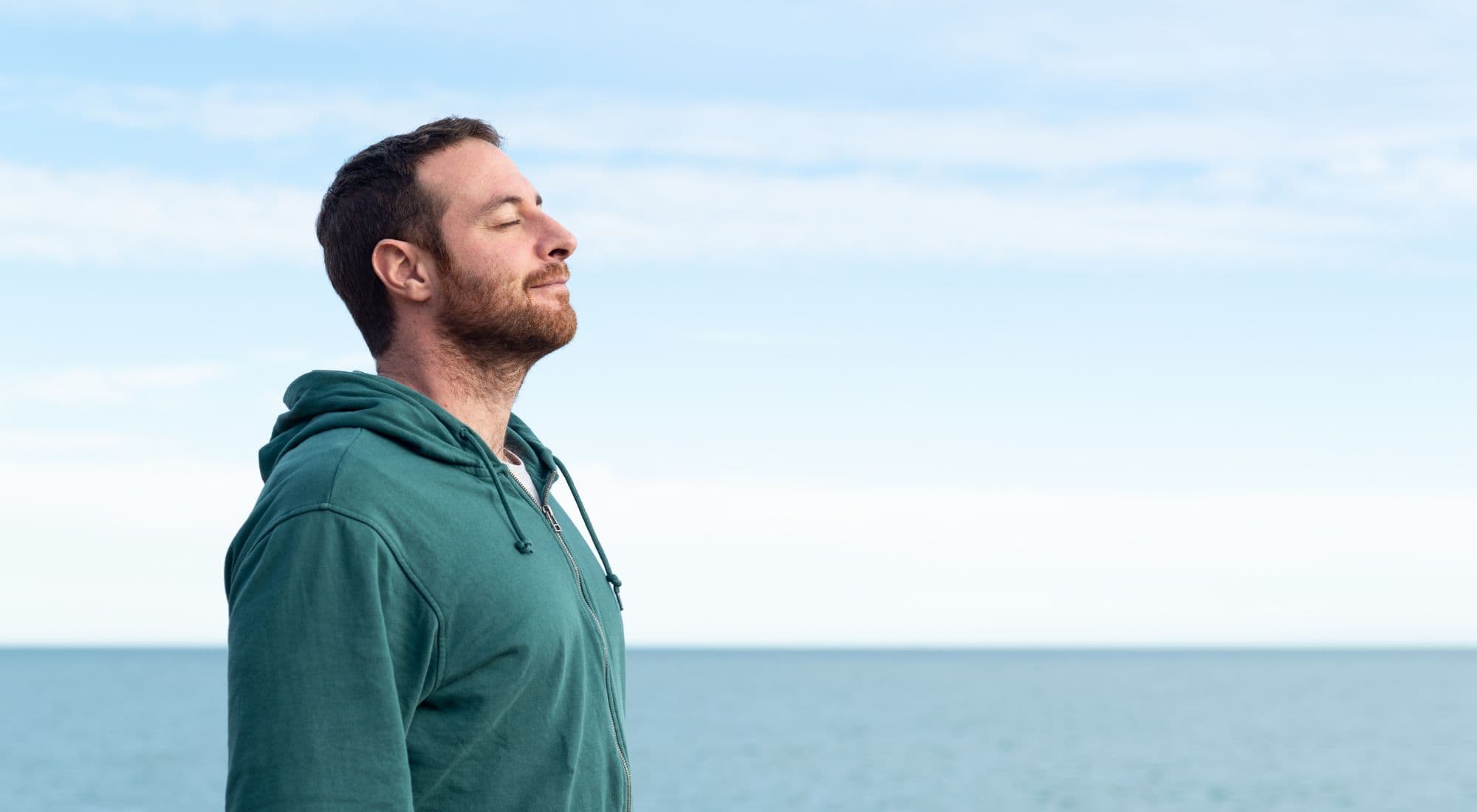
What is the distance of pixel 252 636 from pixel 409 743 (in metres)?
0.33

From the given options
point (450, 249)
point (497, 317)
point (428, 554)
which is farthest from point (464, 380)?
point (428, 554)

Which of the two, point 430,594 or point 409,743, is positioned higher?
point 430,594

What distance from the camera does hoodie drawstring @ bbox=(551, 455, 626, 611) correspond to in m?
3.08

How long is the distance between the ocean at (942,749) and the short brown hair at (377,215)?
A: 13.9 metres

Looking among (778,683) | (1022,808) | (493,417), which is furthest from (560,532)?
(778,683)

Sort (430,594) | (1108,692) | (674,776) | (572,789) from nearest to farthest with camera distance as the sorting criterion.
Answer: (430,594) < (572,789) < (674,776) < (1108,692)

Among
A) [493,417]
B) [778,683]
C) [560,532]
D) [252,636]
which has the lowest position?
[778,683]

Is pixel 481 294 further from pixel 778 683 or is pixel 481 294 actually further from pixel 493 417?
pixel 778 683

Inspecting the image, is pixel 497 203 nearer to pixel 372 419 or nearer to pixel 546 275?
pixel 546 275

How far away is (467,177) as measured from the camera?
2.84 m

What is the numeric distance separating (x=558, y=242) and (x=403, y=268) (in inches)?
12.1

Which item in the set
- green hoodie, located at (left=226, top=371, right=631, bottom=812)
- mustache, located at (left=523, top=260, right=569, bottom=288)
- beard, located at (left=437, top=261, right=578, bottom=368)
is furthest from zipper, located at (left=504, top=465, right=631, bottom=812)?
mustache, located at (left=523, top=260, right=569, bottom=288)

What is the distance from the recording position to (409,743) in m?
2.36

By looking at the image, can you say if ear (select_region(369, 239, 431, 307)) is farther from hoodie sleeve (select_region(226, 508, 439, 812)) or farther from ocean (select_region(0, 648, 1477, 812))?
ocean (select_region(0, 648, 1477, 812))
